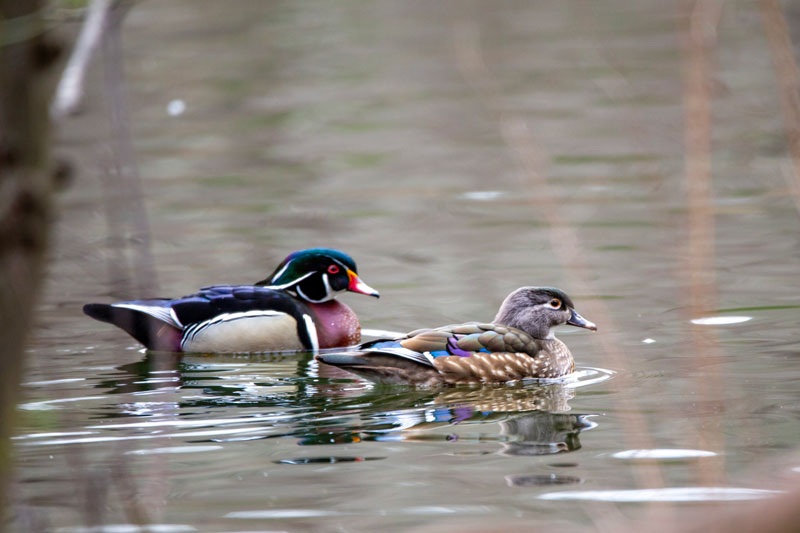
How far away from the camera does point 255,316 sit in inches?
328

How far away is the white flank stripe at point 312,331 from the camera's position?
8438 millimetres

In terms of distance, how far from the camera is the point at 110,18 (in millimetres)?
2092

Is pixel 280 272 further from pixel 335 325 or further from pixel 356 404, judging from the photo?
pixel 356 404

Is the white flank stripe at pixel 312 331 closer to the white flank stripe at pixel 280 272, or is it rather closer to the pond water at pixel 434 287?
the pond water at pixel 434 287

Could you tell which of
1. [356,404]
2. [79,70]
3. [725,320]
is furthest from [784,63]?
[725,320]

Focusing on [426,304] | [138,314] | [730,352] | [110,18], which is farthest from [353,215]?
[110,18]

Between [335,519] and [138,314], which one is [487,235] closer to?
[138,314]

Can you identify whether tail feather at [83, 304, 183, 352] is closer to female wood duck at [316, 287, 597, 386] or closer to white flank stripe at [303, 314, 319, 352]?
white flank stripe at [303, 314, 319, 352]

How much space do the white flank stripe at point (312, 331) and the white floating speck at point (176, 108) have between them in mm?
10383

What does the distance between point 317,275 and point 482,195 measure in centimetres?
407

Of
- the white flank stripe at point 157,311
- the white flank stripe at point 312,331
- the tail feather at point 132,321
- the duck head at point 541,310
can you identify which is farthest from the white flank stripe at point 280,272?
the duck head at point 541,310

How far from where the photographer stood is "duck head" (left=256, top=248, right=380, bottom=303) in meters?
8.66

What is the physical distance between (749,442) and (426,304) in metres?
3.56

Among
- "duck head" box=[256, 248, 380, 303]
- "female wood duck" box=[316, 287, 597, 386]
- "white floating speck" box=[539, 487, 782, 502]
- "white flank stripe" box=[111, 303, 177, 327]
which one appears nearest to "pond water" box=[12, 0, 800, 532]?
"white floating speck" box=[539, 487, 782, 502]
